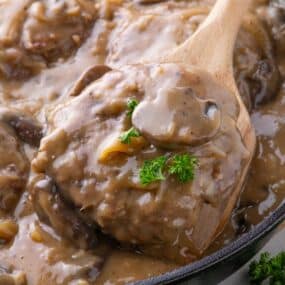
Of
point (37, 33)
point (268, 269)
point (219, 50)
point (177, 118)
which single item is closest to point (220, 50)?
point (219, 50)

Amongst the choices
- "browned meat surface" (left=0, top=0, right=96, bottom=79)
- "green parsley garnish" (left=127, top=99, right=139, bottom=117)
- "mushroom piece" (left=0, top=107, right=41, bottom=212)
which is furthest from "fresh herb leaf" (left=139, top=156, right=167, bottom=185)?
"browned meat surface" (left=0, top=0, right=96, bottom=79)

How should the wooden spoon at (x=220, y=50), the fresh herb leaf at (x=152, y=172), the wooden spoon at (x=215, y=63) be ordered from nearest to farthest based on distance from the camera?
the fresh herb leaf at (x=152, y=172) < the wooden spoon at (x=215, y=63) < the wooden spoon at (x=220, y=50)

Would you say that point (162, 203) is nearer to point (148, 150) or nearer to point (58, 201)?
point (148, 150)

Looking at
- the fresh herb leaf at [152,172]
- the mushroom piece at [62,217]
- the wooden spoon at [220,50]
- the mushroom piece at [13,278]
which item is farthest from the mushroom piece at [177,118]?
the mushroom piece at [13,278]

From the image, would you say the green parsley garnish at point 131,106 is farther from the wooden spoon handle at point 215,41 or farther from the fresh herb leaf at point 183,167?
the wooden spoon handle at point 215,41

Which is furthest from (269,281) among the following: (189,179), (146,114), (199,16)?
(199,16)

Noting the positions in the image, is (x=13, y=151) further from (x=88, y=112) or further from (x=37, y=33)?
(x=37, y=33)

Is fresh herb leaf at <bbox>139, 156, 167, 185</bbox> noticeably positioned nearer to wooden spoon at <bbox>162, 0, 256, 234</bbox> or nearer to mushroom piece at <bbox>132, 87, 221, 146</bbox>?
mushroom piece at <bbox>132, 87, 221, 146</bbox>
